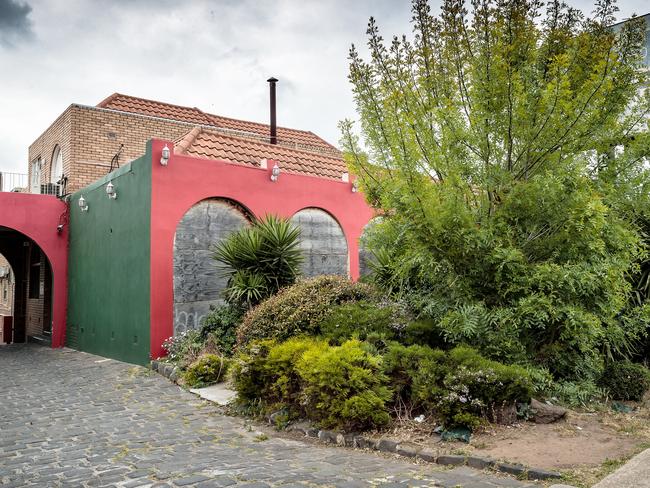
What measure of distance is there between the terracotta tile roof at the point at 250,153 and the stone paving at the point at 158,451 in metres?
5.00

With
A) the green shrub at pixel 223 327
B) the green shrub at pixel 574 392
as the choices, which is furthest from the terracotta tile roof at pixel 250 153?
the green shrub at pixel 574 392

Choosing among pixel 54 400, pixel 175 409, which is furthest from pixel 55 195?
pixel 175 409

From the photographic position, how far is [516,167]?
22.2ft

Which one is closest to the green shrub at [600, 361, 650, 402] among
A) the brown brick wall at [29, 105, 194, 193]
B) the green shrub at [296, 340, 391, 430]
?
the green shrub at [296, 340, 391, 430]

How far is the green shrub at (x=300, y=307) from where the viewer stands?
25.2 ft

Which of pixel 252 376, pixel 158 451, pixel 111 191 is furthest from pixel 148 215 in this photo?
pixel 158 451

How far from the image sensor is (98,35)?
338 inches

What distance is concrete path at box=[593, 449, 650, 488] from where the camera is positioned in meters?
3.62

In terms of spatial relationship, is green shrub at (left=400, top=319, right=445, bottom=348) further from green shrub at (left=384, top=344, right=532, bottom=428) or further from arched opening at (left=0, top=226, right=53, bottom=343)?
arched opening at (left=0, top=226, right=53, bottom=343)

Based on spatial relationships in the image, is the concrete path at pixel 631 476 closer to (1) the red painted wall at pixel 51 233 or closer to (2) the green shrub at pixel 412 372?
(2) the green shrub at pixel 412 372

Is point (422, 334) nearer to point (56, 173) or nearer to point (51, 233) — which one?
point (51, 233)

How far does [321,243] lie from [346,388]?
719 cm

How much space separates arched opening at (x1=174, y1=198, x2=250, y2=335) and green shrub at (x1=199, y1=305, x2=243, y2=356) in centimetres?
67

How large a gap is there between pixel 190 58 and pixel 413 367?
7310 millimetres
